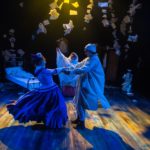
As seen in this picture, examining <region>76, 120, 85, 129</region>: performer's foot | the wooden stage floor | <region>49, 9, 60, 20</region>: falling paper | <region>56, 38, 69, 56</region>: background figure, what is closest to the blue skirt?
the wooden stage floor

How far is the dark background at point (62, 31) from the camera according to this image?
8.12 metres

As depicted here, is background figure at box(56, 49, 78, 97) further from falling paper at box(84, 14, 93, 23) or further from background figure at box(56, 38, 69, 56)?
→ falling paper at box(84, 14, 93, 23)

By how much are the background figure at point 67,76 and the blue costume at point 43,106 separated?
1675 millimetres

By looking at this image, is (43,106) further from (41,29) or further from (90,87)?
(41,29)

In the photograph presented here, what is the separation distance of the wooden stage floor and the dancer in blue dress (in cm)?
23

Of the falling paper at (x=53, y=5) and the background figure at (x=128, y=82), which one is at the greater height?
the falling paper at (x=53, y=5)

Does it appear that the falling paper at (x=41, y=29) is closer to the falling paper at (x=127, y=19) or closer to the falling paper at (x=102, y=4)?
the falling paper at (x=102, y=4)

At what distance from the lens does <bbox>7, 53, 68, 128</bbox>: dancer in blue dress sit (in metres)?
4.84

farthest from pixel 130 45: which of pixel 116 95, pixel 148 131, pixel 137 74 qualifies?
pixel 148 131

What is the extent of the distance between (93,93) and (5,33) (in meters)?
4.46

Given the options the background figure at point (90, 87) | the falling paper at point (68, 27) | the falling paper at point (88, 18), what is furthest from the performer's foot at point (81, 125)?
the falling paper at point (88, 18)

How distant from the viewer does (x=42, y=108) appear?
485cm

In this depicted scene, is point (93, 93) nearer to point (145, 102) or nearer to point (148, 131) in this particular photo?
point (148, 131)

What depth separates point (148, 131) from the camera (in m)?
5.31
